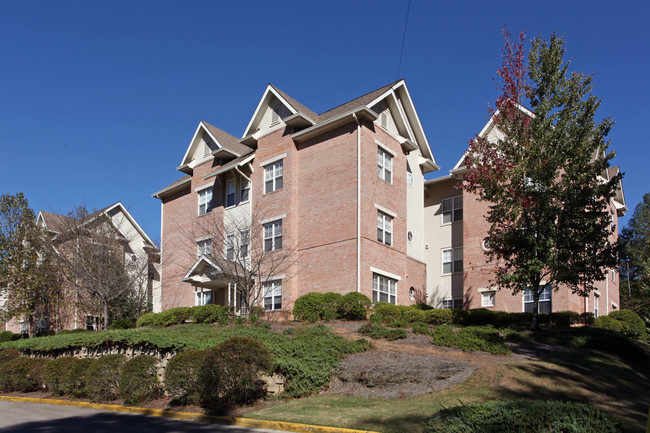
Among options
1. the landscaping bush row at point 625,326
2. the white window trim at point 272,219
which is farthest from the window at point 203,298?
the landscaping bush row at point 625,326

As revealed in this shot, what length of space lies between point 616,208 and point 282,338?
26.7 metres

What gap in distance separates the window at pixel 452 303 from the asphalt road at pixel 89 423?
20.8 meters

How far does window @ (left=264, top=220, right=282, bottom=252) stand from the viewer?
30172 millimetres

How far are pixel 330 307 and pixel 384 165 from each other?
8285 mm

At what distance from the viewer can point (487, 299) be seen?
100 feet

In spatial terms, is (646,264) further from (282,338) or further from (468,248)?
(468,248)

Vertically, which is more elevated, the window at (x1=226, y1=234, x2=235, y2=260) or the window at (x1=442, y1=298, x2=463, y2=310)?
the window at (x1=226, y1=234, x2=235, y2=260)

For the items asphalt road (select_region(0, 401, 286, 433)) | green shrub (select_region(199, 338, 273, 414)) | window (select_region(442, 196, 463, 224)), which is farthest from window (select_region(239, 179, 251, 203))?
green shrub (select_region(199, 338, 273, 414))

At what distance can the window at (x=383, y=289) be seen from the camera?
90.4 ft

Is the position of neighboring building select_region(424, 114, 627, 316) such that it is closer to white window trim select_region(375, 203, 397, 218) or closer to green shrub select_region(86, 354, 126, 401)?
white window trim select_region(375, 203, 397, 218)

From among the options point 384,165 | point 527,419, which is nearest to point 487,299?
point 384,165

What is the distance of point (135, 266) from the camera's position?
37688 mm

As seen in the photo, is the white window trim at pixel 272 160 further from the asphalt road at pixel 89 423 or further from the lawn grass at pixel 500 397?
the lawn grass at pixel 500 397

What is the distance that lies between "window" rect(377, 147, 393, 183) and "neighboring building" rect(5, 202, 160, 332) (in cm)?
1760
